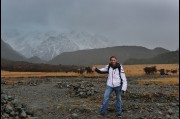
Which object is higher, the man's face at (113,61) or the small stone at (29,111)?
the man's face at (113,61)

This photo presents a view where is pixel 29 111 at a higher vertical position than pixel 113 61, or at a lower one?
lower

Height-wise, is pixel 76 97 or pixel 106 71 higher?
pixel 106 71

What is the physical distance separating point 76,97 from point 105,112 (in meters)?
6.61

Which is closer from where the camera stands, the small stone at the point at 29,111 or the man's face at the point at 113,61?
the man's face at the point at 113,61

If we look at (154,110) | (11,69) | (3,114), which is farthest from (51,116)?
(11,69)

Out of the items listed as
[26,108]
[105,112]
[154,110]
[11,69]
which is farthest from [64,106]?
[11,69]

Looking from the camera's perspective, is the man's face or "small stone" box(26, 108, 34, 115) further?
"small stone" box(26, 108, 34, 115)

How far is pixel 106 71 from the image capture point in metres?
15.6

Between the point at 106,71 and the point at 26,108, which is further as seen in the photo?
the point at 26,108

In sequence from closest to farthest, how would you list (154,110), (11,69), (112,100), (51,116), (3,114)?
1. (3,114)
2. (51,116)
3. (154,110)
4. (112,100)
5. (11,69)

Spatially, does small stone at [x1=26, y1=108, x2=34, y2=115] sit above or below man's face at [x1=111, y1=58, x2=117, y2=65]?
below

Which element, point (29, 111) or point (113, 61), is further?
point (29, 111)

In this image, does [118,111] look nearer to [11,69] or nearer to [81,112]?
[81,112]

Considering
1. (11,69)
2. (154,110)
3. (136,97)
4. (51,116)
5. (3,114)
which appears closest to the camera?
(3,114)
